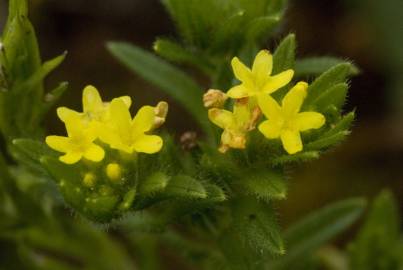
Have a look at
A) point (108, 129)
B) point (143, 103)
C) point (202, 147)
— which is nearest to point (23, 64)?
point (108, 129)

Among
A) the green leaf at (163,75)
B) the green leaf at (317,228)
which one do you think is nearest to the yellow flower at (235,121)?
the green leaf at (163,75)

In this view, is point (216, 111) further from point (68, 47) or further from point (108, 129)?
point (68, 47)

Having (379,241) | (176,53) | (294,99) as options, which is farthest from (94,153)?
(379,241)

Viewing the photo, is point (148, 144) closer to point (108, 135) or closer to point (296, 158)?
point (108, 135)

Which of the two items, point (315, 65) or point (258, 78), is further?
point (315, 65)

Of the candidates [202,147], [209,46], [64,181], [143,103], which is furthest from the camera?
[143,103]

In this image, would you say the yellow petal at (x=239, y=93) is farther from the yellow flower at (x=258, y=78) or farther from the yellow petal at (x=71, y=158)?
the yellow petal at (x=71, y=158)

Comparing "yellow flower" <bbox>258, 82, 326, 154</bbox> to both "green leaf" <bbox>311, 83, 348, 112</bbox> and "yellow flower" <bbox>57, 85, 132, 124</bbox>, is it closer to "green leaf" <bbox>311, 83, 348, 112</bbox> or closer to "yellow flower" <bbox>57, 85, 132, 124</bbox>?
"green leaf" <bbox>311, 83, 348, 112</bbox>
